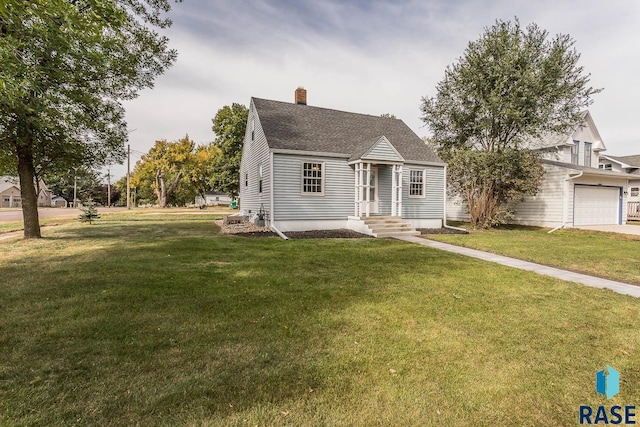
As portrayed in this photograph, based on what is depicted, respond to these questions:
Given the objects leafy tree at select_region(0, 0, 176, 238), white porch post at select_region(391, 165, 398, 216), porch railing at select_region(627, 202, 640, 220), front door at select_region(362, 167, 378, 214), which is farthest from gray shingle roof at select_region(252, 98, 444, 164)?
porch railing at select_region(627, 202, 640, 220)

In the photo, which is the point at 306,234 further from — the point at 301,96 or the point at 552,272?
the point at 301,96

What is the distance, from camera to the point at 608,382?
2816 mm

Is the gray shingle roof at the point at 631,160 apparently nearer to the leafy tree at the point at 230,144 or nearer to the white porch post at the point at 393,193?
the white porch post at the point at 393,193

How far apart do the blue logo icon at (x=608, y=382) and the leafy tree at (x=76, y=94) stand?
9998mm

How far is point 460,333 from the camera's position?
12.7ft

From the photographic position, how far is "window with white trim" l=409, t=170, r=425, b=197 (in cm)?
1684

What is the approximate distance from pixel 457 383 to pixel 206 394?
217cm

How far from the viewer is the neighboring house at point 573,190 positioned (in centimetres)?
1819

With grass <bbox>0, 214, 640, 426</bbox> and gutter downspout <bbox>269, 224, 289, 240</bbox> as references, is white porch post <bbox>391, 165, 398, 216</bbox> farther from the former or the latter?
grass <bbox>0, 214, 640, 426</bbox>

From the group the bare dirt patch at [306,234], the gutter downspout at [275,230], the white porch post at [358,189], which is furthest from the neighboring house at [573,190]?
the gutter downspout at [275,230]

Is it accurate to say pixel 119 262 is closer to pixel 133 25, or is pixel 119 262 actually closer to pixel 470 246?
pixel 133 25

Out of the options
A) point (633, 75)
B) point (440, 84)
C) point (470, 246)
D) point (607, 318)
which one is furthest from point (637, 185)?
point (607, 318)

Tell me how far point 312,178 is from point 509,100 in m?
11.6

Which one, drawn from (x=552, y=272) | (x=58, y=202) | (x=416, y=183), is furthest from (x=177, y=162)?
(x=552, y=272)
